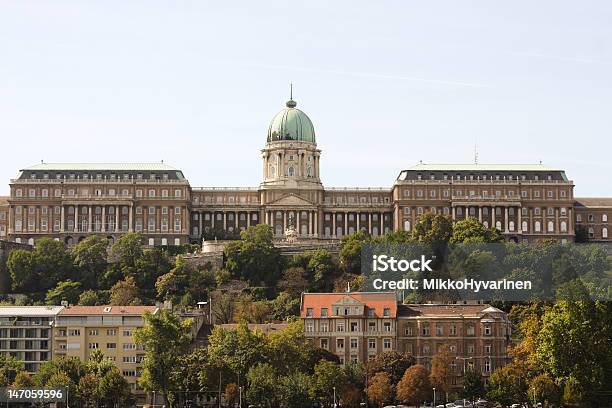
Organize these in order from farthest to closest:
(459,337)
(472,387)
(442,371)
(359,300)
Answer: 1. (359,300)
2. (459,337)
3. (442,371)
4. (472,387)

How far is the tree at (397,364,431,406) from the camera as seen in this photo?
424 feet

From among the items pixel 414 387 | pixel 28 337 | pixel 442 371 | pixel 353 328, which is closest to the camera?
pixel 414 387

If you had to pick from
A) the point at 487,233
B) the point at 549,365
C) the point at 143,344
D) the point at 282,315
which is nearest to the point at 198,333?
the point at 143,344

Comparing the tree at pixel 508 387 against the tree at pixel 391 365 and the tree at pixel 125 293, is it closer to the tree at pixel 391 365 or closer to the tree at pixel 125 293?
the tree at pixel 391 365

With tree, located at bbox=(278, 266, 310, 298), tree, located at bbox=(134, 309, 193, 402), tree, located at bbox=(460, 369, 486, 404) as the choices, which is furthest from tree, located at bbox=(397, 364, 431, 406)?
tree, located at bbox=(278, 266, 310, 298)

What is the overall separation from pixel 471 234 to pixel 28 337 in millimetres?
61374

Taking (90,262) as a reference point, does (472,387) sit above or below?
below

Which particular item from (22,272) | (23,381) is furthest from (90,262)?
(23,381)

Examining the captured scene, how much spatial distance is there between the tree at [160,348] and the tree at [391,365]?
1585cm

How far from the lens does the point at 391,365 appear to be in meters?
136

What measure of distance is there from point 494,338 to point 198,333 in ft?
89.8

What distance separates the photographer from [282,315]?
17125 cm

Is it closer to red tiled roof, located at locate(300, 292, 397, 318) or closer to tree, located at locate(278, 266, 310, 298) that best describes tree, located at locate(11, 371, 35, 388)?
red tiled roof, located at locate(300, 292, 397, 318)

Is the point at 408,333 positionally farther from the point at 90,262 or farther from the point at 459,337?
the point at 90,262
